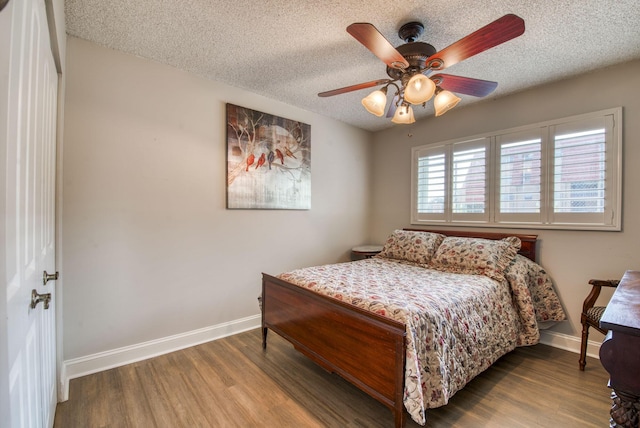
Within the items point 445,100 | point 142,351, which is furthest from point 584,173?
point 142,351

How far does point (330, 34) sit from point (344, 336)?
204 centimetres

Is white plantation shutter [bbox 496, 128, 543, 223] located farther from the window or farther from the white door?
the white door

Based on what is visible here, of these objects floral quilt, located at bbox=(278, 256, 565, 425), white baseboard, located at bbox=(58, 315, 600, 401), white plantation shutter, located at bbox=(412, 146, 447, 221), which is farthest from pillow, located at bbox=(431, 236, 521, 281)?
white baseboard, located at bbox=(58, 315, 600, 401)

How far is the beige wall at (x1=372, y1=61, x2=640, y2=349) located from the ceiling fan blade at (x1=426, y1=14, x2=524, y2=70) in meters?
1.75

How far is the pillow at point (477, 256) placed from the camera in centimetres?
251

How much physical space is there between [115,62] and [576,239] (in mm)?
4181

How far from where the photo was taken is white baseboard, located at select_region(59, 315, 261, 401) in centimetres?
208

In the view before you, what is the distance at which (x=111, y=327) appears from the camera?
2.25 metres

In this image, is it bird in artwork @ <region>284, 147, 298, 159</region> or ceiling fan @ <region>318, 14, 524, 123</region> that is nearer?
ceiling fan @ <region>318, 14, 524, 123</region>

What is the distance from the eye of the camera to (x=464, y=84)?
76.6 inches

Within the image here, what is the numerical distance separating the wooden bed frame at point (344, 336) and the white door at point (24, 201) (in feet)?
4.62

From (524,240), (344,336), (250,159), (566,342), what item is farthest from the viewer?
(250,159)

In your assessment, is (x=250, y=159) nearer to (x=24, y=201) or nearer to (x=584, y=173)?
(x=24, y=201)

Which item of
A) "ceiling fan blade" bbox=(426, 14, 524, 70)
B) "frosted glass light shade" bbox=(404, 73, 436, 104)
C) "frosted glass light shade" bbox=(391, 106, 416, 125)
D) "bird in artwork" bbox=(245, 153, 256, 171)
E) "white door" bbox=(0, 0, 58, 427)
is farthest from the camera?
"bird in artwork" bbox=(245, 153, 256, 171)
